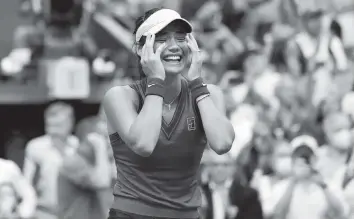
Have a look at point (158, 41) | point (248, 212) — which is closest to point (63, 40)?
point (248, 212)

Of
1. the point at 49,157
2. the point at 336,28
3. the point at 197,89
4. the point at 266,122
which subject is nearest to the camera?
the point at 197,89

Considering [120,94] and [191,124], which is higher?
[120,94]

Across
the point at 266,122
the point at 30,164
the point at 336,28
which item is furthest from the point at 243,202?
the point at 336,28

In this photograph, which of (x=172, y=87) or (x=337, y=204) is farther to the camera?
(x=337, y=204)

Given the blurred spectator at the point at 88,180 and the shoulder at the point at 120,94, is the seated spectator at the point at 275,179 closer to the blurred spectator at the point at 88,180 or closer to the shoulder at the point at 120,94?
the blurred spectator at the point at 88,180

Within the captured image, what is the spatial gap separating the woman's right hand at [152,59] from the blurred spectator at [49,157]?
4.79 meters

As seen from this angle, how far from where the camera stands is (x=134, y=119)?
4238 mm

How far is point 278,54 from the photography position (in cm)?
1003

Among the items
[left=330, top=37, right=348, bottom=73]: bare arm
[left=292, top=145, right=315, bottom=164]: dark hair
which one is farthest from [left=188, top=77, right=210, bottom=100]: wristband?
[left=330, top=37, right=348, bottom=73]: bare arm

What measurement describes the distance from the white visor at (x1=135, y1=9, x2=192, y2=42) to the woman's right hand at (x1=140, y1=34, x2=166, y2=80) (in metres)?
0.04

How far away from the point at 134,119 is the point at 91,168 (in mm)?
4541

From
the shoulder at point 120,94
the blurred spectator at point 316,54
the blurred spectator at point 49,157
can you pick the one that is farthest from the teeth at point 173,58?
the blurred spectator at point 316,54

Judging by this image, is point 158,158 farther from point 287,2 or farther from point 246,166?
point 287,2

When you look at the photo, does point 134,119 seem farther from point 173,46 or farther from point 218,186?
point 218,186
